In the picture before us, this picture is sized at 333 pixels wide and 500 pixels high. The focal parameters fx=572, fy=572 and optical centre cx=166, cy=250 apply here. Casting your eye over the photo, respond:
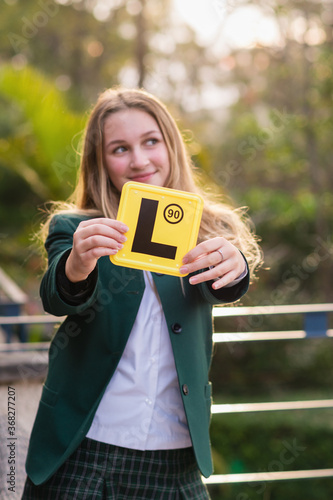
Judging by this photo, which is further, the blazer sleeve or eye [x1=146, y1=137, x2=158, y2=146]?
eye [x1=146, y1=137, x2=158, y2=146]

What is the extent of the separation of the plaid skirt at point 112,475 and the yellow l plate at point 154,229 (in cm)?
50

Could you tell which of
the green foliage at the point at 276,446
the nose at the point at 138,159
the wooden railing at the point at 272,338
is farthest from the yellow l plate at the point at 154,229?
the green foliage at the point at 276,446

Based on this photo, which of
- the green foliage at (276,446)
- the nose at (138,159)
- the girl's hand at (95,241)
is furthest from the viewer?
the green foliage at (276,446)

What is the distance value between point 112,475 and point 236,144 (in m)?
12.1

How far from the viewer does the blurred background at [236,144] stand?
6117 millimetres

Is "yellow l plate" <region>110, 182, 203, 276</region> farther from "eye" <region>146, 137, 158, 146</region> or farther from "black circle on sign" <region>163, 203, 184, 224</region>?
"eye" <region>146, 137, 158, 146</region>

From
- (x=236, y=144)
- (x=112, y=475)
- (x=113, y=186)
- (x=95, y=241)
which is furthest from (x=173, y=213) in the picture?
(x=236, y=144)

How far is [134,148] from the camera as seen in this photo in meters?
1.55

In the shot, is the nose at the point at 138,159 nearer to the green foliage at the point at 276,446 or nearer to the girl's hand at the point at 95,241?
the girl's hand at the point at 95,241

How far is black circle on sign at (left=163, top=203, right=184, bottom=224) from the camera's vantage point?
1.30 metres

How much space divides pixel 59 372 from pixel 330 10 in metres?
9.73

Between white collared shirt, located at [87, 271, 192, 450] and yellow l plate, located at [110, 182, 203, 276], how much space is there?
0.85 ft

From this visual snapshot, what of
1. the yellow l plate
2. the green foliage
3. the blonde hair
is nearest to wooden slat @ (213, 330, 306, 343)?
the blonde hair

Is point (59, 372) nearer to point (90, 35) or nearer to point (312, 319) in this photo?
point (312, 319)
